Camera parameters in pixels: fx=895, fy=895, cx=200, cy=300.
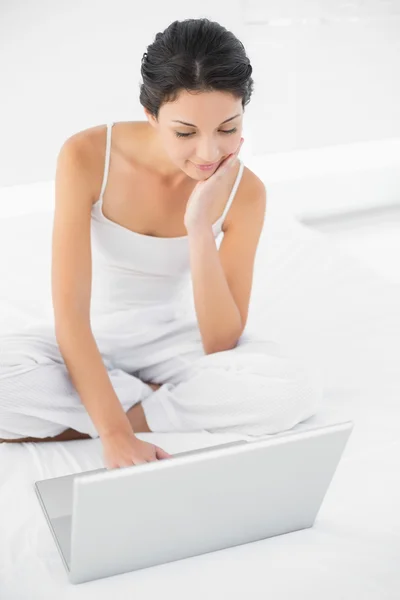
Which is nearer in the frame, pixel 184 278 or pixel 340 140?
pixel 184 278

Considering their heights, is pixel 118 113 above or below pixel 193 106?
below

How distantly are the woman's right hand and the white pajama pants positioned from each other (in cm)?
20

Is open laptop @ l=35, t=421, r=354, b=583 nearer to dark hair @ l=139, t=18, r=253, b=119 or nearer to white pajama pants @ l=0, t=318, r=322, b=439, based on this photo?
white pajama pants @ l=0, t=318, r=322, b=439

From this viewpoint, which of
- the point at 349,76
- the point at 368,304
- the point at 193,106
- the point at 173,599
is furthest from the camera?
the point at 349,76

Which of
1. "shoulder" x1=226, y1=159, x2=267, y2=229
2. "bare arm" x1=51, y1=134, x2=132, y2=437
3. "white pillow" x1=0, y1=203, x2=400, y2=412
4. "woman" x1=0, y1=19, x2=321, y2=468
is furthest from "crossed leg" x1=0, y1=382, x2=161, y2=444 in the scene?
"shoulder" x1=226, y1=159, x2=267, y2=229

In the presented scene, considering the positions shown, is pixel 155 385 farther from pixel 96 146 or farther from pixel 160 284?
pixel 96 146

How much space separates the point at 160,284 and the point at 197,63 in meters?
0.65

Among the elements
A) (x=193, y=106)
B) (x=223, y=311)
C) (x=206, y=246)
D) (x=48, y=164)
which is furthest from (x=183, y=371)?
(x=48, y=164)

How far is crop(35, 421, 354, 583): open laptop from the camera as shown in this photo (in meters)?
1.41

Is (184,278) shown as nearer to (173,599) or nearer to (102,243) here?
(102,243)

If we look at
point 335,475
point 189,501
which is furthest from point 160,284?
point 189,501

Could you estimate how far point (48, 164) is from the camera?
4059 mm

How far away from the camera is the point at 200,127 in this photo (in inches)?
71.9

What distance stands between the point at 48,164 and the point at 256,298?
1.60 meters
